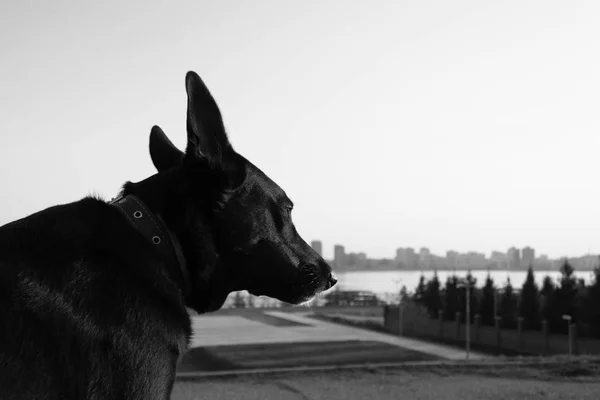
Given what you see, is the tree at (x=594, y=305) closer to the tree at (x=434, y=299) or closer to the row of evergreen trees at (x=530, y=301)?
the row of evergreen trees at (x=530, y=301)

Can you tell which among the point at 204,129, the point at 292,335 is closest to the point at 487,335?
the point at 292,335

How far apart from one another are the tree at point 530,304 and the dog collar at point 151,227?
1873 inches

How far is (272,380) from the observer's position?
12.2 meters

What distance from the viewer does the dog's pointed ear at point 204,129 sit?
2.59 meters

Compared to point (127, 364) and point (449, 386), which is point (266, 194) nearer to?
point (127, 364)

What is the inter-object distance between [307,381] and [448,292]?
45.7 metres

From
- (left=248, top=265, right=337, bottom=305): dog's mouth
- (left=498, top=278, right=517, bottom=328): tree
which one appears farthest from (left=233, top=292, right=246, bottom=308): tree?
(left=248, top=265, right=337, bottom=305): dog's mouth

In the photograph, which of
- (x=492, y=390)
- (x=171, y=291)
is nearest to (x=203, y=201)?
(x=171, y=291)

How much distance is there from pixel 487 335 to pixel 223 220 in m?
50.0

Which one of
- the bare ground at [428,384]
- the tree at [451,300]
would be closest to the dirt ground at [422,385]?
the bare ground at [428,384]

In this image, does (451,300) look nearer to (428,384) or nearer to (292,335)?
(292,335)

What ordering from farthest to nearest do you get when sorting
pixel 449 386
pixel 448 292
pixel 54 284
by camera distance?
pixel 448 292 < pixel 449 386 < pixel 54 284

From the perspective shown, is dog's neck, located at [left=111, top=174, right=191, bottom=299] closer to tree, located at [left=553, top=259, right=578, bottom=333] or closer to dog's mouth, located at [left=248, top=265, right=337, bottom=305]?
dog's mouth, located at [left=248, top=265, right=337, bottom=305]

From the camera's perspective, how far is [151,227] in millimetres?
2549
